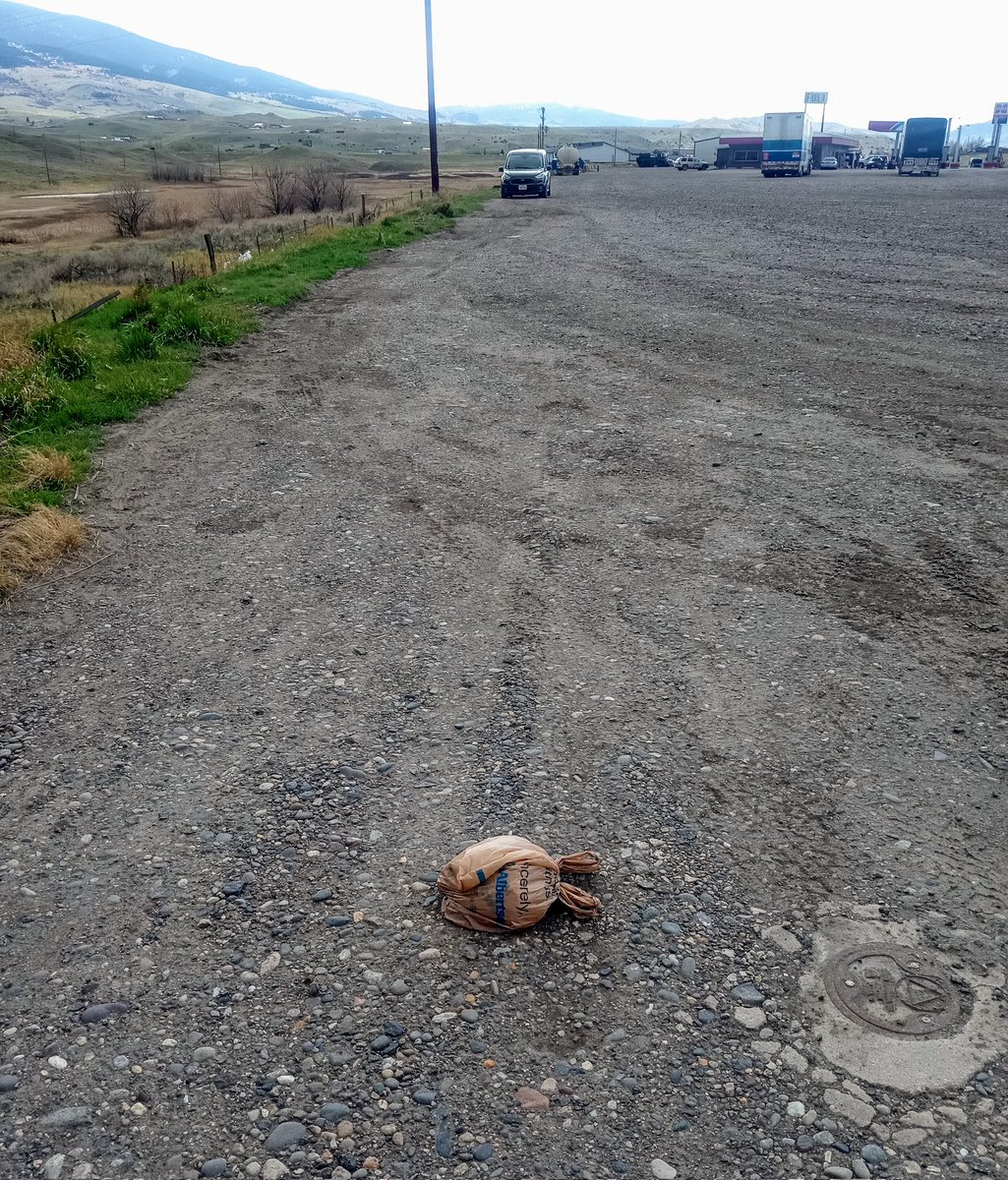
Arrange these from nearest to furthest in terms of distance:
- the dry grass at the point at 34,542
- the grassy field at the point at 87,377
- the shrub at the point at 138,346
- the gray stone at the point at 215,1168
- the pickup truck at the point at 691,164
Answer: the gray stone at the point at 215,1168
the dry grass at the point at 34,542
the grassy field at the point at 87,377
the shrub at the point at 138,346
the pickup truck at the point at 691,164

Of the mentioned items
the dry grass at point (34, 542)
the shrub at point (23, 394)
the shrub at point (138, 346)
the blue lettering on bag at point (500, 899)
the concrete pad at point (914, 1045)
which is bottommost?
the concrete pad at point (914, 1045)

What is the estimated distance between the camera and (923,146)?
62812mm

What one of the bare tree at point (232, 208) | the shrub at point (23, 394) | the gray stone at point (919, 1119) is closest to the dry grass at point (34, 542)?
the shrub at point (23, 394)

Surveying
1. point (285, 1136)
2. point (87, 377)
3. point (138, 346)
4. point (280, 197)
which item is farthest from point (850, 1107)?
point (280, 197)

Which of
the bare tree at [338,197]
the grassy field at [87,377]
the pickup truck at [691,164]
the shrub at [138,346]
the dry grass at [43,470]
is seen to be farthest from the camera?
the pickup truck at [691,164]

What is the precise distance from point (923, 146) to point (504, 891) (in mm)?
72311

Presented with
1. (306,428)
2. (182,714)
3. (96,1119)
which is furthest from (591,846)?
(306,428)

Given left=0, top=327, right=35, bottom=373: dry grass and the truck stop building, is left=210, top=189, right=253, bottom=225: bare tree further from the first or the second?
the truck stop building

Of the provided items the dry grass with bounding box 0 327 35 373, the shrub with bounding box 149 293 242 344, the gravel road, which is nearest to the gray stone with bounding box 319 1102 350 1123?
the gravel road

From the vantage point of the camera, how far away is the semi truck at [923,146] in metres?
61.7

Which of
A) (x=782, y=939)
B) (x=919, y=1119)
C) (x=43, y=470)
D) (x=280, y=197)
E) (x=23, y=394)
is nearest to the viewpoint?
(x=919, y=1119)

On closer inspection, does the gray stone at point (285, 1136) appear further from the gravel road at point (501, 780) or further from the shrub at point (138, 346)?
the shrub at point (138, 346)

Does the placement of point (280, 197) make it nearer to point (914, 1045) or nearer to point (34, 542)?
point (34, 542)

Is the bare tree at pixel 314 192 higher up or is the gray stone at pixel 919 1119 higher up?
the bare tree at pixel 314 192
